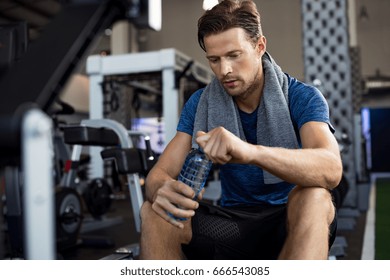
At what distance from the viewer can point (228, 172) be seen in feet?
3.86

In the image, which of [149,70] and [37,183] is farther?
[149,70]

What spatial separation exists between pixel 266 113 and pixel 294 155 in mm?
223

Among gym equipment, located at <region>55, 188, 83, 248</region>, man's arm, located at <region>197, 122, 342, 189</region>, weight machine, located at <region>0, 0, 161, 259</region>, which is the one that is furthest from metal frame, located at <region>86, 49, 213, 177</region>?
weight machine, located at <region>0, 0, 161, 259</region>

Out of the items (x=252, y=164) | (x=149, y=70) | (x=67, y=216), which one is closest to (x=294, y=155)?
(x=252, y=164)

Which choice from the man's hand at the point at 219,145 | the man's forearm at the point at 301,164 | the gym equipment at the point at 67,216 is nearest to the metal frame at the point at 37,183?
the man's hand at the point at 219,145

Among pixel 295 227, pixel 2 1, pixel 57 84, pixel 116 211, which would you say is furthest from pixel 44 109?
pixel 116 211

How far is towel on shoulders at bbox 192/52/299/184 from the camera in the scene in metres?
1.07

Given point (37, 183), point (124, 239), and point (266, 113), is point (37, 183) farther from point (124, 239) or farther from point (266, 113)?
point (124, 239)

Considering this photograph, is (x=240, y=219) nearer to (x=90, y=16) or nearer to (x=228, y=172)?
(x=228, y=172)

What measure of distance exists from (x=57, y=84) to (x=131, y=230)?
266 cm

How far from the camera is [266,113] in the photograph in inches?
42.9

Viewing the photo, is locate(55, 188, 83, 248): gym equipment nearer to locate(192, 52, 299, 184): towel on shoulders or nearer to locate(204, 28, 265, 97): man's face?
locate(192, 52, 299, 184): towel on shoulders

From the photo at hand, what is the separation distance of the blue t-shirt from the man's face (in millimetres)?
112

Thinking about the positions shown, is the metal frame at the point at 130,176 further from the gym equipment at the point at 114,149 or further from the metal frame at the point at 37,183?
the metal frame at the point at 37,183
